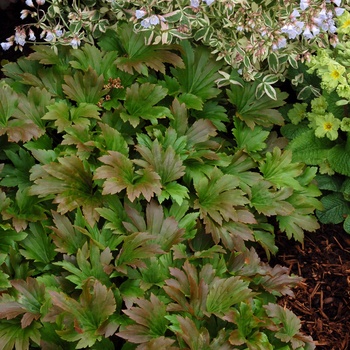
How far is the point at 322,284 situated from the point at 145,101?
4.24 ft

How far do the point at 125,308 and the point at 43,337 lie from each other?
1.16 feet

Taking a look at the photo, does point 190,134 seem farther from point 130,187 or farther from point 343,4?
point 343,4

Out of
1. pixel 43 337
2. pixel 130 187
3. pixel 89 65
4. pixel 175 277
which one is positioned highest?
pixel 89 65

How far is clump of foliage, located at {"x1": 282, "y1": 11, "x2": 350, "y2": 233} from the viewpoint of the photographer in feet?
10.1

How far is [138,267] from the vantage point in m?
2.50

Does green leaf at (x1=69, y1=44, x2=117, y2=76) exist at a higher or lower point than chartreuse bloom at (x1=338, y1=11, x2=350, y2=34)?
lower

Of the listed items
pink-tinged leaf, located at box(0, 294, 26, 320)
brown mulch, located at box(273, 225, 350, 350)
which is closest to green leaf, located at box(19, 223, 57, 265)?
pink-tinged leaf, located at box(0, 294, 26, 320)

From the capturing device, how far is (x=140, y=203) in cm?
283

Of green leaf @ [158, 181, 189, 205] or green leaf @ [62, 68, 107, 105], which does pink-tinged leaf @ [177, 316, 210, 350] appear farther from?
green leaf @ [62, 68, 107, 105]

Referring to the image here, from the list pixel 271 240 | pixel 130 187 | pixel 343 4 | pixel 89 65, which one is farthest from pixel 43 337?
pixel 343 4

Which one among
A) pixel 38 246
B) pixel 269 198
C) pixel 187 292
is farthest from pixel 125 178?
pixel 269 198

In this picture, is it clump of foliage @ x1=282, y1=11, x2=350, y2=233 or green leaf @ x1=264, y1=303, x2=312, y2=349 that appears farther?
clump of foliage @ x1=282, y1=11, x2=350, y2=233

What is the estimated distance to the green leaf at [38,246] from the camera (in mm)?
2598

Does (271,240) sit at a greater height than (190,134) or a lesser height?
lesser
